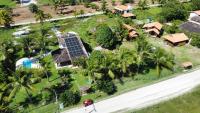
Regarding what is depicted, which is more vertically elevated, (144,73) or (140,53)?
(140,53)

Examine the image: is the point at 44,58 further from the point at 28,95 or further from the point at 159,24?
the point at 159,24

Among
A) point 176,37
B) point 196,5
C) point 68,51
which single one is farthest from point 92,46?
point 196,5

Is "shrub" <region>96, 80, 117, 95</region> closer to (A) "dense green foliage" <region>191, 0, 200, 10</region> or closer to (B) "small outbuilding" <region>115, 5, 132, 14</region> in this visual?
(B) "small outbuilding" <region>115, 5, 132, 14</region>

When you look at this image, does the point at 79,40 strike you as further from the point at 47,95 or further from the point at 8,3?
the point at 8,3

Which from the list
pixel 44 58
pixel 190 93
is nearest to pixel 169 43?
pixel 190 93

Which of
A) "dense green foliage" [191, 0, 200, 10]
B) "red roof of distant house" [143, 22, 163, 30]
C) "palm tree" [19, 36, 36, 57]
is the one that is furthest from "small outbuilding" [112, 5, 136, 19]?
"palm tree" [19, 36, 36, 57]

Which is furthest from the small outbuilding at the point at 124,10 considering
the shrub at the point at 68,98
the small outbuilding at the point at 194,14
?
the shrub at the point at 68,98
